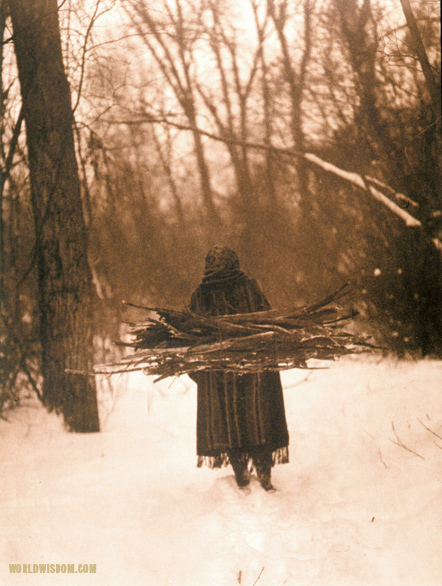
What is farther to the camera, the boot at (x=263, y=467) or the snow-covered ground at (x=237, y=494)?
the boot at (x=263, y=467)

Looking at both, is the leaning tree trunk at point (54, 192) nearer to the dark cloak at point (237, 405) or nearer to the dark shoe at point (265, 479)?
the dark cloak at point (237, 405)

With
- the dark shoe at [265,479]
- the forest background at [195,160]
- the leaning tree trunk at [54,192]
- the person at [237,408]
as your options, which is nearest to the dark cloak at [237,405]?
the person at [237,408]

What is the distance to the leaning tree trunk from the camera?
3217 mm

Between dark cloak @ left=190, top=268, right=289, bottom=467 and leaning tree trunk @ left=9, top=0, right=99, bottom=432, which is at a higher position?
leaning tree trunk @ left=9, top=0, right=99, bottom=432

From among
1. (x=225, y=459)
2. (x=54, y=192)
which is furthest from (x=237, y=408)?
(x=54, y=192)

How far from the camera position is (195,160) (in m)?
3.39

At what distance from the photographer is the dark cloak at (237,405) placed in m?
2.96

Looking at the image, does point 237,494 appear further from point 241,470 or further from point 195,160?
point 195,160

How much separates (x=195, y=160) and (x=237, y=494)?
2.32 m

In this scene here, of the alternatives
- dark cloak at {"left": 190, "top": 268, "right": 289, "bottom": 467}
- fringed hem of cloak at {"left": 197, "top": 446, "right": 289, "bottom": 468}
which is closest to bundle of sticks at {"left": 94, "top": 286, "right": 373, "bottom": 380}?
dark cloak at {"left": 190, "top": 268, "right": 289, "bottom": 467}

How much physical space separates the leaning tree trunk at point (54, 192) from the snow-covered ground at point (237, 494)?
0.46 meters

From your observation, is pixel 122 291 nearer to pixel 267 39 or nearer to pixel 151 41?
pixel 151 41

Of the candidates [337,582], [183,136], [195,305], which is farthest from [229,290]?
[337,582]

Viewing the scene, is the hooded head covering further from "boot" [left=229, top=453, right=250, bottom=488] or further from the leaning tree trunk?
"boot" [left=229, top=453, right=250, bottom=488]
